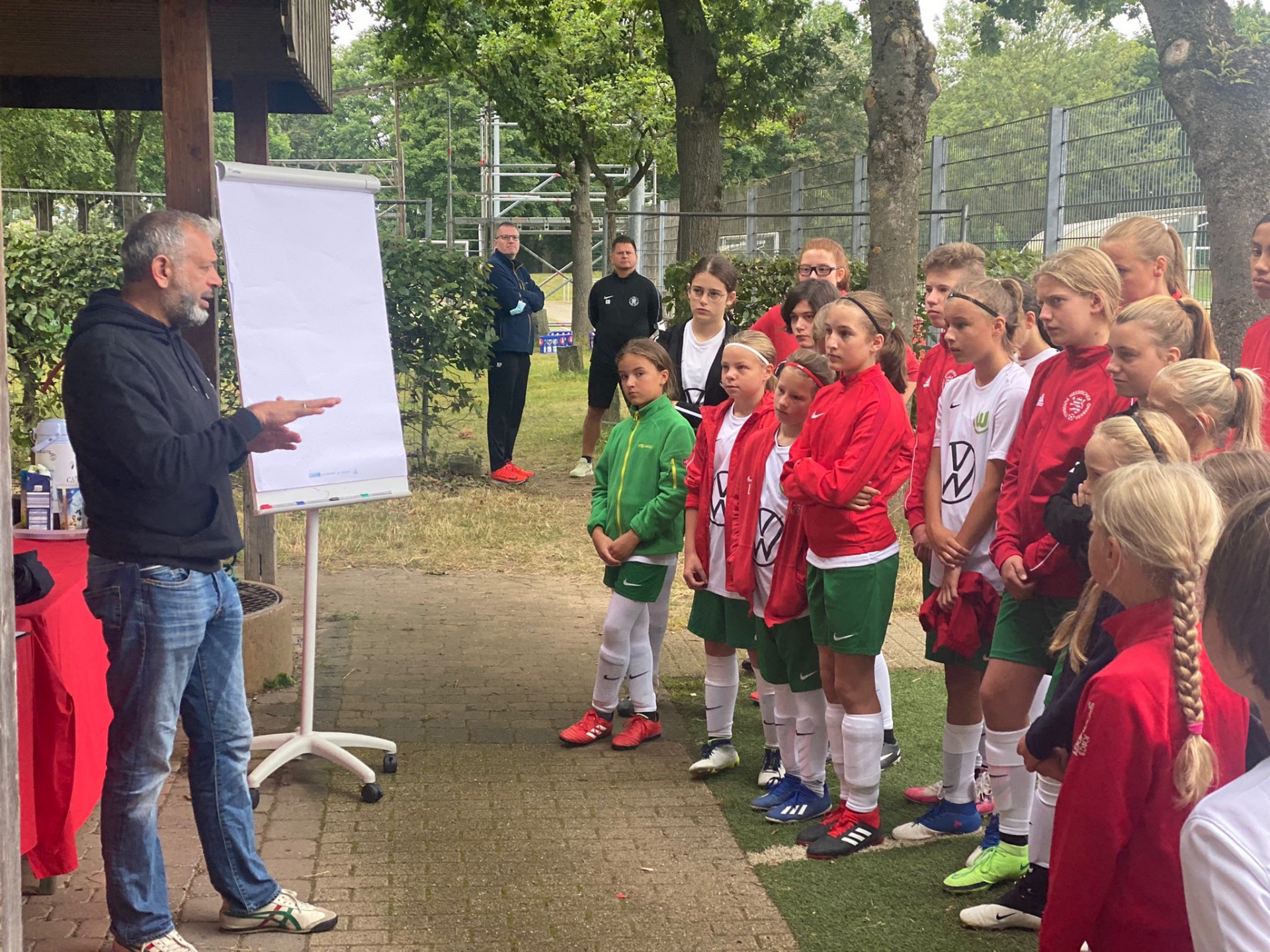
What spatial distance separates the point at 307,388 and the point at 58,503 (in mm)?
1158

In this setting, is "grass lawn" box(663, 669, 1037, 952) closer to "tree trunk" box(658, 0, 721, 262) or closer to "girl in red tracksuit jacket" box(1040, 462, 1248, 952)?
"girl in red tracksuit jacket" box(1040, 462, 1248, 952)

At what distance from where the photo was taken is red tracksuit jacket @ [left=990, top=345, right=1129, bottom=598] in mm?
3939

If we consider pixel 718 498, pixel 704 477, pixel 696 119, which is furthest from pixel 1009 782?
pixel 696 119

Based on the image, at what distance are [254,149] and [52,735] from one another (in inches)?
171

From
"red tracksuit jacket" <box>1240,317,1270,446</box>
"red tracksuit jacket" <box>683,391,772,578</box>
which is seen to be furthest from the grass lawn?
"red tracksuit jacket" <box>1240,317,1270,446</box>

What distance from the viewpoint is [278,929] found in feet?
12.9

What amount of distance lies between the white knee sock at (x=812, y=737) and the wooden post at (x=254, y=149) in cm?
327

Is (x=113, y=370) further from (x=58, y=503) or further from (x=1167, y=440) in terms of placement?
(x=1167, y=440)

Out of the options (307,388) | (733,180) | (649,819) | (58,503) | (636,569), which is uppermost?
(733,180)

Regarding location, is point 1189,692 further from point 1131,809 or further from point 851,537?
point 851,537

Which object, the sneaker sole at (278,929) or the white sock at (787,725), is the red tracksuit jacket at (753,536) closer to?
the white sock at (787,725)

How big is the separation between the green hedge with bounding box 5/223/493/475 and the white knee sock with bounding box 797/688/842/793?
20.8ft

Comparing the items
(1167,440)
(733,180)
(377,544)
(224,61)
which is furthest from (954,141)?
(733,180)

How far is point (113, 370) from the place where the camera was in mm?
3453
